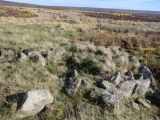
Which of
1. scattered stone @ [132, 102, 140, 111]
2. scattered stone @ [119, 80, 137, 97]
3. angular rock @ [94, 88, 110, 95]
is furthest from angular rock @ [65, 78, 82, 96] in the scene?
scattered stone @ [132, 102, 140, 111]

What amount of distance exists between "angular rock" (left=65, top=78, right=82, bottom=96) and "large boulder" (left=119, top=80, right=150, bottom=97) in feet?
5.43

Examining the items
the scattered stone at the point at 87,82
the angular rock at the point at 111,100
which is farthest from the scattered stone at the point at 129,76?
the angular rock at the point at 111,100

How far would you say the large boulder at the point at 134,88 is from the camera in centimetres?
792

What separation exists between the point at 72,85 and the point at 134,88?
8.15 feet

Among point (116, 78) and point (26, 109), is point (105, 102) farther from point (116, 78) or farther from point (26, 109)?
point (26, 109)

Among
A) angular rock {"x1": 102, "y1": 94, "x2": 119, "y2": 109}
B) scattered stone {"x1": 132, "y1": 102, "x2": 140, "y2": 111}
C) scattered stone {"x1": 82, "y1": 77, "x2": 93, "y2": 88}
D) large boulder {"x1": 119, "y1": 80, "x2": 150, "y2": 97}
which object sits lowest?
scattered stone {"x1": 132, "y1": 102, "x2": 140, "y2": 111}

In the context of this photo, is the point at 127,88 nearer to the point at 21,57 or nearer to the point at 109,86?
the point at 109,86

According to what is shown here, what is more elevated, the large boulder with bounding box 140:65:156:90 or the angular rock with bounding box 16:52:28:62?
the angular rock with bounding box 16:52:28:62

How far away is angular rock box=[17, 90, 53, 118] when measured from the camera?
6.01 meters

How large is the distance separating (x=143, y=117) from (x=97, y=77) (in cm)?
232

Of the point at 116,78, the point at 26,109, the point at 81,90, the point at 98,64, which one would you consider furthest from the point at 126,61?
the point at 26,109

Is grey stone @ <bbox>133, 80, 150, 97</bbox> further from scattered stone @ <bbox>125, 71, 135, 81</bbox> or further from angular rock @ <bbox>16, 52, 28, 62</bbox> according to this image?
angular rock @ <bbox>16, 52, 28, 62</bbox>

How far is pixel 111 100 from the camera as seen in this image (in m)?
6.66

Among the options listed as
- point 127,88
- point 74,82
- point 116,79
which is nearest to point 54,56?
point 74,82
